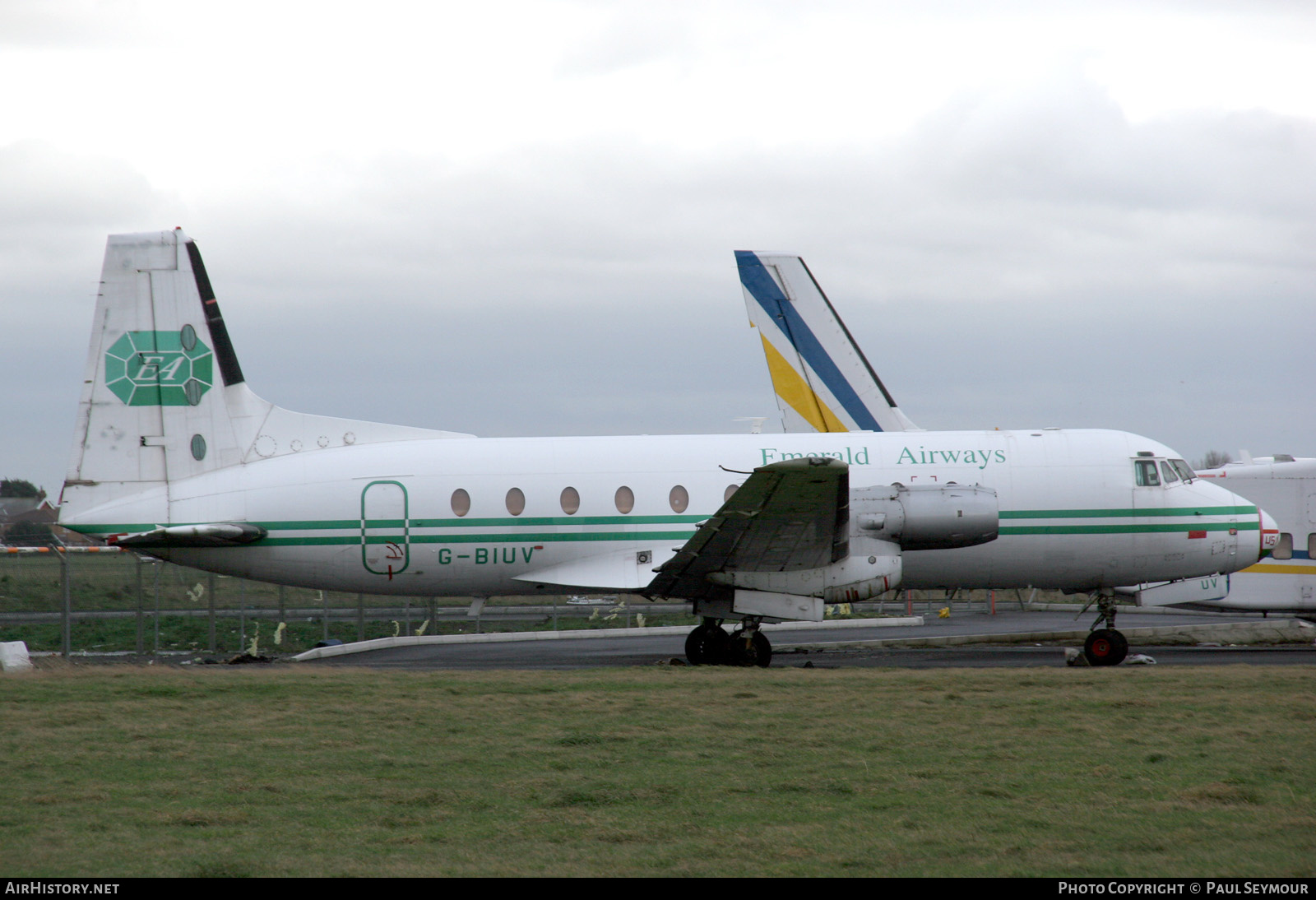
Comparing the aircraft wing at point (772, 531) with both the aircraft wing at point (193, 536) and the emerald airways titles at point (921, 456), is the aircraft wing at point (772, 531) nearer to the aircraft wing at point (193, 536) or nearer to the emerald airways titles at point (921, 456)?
the emerald airways titles at point (921, 456)

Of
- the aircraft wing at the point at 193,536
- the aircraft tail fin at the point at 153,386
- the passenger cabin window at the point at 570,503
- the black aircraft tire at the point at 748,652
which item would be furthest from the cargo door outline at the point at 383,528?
the black aircraft tire at the point at 748,652

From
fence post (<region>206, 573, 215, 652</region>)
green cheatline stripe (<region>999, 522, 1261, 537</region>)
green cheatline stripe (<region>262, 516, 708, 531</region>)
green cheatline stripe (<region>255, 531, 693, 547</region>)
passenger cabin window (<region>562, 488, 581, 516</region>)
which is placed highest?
passenger cabin window (<region>562, 488, 581, 516</region>)

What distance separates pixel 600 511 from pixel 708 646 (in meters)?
2.68

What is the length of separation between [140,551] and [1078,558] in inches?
573

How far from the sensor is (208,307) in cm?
1812

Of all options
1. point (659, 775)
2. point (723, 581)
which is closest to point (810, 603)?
point (723, 581)

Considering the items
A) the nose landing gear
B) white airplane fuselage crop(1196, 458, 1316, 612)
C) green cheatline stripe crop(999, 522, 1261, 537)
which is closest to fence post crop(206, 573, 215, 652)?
green cheatline stripe crop(999, 522, 1261, 537)

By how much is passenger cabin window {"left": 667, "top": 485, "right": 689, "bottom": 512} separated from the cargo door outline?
4049 millimetres

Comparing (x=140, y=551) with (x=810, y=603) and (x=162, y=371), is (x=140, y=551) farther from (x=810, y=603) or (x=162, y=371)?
(x=810, y=603)

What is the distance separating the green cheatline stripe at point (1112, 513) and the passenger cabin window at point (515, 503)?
746 cm

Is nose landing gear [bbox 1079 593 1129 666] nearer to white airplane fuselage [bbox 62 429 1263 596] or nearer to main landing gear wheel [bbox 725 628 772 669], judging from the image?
white airplane fuselage [bbox 62 429 1263 596]

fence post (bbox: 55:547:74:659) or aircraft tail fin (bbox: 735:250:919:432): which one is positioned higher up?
aircraft tail fin (bbox: 735:250:919:432)

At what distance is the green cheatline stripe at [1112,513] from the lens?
18109mm

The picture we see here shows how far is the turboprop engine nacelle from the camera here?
17.0 m
